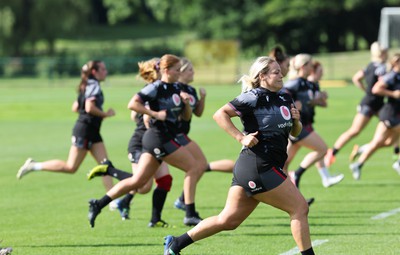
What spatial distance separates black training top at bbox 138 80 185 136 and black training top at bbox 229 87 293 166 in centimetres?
281

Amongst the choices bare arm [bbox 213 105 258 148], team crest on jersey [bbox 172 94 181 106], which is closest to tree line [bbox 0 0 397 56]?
team crest on jersey [bbox 172 94 181 106]

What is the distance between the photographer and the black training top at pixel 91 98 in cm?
1252

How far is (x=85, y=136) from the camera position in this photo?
42.0 feet

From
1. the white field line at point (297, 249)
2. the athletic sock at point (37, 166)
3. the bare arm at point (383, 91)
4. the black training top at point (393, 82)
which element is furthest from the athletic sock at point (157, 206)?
the black training top at point (393, 82)

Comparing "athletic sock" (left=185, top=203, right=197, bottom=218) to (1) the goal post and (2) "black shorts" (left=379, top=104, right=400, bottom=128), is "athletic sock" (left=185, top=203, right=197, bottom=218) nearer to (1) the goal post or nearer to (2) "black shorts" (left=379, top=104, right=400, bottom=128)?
(2) "black shorts" (left=379, top=104, right=400, bottom=128)

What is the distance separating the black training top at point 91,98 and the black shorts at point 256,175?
4.90 meters

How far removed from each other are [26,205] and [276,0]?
175ft

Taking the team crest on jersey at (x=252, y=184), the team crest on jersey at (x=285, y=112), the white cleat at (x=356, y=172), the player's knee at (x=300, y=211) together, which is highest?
the team crest on jersey at (x=285, y=112)

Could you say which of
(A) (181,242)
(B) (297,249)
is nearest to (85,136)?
(B) (297,249)

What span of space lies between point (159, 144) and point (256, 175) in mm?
2986

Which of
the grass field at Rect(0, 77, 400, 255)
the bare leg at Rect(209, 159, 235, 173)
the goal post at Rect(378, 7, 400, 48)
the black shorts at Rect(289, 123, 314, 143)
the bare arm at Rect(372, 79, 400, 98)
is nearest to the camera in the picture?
the grass field at Rect(0, 77, 400, 255)

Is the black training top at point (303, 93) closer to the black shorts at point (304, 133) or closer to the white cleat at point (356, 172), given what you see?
the black shorts at point (304, 133)

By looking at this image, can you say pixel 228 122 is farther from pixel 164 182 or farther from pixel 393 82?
pixel 393 82

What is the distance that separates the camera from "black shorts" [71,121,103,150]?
12.8 meters
